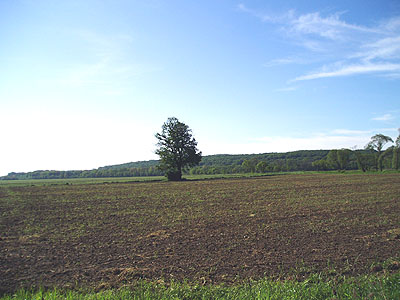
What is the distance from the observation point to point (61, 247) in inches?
393

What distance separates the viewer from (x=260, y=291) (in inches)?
220

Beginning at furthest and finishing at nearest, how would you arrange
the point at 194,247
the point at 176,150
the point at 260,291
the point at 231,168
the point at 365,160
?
the point at 231,168 → the point at 365,160 → the point at 176,150 → the point at 194,247 → the point at 260,291

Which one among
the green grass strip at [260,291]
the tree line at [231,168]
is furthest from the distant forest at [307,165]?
the green grass strip at [260,291]

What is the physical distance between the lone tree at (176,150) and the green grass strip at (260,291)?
54812mm

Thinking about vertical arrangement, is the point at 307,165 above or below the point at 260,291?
below

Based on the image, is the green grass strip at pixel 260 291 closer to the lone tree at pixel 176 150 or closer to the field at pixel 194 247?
the field at pixel 194 247

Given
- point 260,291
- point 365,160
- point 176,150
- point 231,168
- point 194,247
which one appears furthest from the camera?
point 231,168

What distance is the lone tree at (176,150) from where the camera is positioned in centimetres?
6112

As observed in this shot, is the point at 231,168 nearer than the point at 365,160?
No

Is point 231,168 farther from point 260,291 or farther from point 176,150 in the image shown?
point 260,291

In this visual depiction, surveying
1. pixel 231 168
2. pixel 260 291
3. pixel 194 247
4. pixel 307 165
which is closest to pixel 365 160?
pixel 307 165

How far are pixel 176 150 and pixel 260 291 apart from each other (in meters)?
56.4

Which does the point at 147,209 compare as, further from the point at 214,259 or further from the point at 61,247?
the point at 214,259

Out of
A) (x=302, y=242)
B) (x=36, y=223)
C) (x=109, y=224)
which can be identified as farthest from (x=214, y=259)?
(x=36, y=223)
